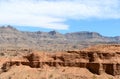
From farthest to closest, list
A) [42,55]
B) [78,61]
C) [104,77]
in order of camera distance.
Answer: [42,55]
[78,61]
[104,77]

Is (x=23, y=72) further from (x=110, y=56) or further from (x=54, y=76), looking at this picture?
→ (x=110, y=56)

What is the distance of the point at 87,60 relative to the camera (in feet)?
234

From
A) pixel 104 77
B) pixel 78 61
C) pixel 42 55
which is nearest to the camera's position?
pixel 104 77

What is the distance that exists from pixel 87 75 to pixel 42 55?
12046 mm

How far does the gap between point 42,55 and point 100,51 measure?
12.1 meters

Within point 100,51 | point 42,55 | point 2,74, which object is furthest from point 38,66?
point 100,51

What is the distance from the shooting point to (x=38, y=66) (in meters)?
75.1

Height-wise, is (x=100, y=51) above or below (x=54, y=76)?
above

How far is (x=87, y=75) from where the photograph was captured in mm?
67938

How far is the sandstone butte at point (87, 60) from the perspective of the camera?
6856 centimetres

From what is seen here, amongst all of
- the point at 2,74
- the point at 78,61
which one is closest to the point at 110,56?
the point at 78,61

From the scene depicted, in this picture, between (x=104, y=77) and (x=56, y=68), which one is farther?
(x=56, y=68)

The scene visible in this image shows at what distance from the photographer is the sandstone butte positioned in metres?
68.6

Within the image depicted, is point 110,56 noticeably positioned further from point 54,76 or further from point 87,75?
point 54,76
